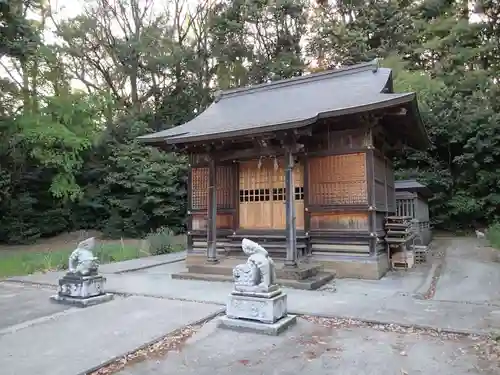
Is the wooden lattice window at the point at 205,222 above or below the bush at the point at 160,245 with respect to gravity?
above

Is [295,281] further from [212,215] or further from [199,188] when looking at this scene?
[199,188]

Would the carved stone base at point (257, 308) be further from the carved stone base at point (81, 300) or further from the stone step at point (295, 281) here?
the carved stone base at point (81, 300)

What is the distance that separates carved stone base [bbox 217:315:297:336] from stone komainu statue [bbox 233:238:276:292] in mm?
361

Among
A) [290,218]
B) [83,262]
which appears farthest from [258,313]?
[290,218]

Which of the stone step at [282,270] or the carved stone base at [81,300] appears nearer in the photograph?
the carved stone base at [81,300]

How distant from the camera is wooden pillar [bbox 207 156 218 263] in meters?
8.30

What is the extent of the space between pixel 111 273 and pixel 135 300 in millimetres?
3019

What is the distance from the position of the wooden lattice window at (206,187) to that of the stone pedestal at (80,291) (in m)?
3.74

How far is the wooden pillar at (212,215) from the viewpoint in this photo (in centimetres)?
830

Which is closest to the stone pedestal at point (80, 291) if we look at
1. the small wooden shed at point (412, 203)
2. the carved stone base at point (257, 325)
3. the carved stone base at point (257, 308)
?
the carved stone base at point (257, 325)

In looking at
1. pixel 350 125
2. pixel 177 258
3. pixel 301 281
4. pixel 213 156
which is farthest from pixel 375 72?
pixel 177 258

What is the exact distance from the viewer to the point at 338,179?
26.0 feet

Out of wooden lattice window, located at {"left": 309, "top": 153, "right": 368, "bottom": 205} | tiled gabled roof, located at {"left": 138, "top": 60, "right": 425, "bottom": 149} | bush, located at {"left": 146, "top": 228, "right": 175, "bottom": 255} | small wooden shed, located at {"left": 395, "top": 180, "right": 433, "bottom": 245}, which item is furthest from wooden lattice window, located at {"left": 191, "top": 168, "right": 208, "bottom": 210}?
small wooden shed, located at {"left": 395, "top": 180, "right": 433, "bottom": 245}

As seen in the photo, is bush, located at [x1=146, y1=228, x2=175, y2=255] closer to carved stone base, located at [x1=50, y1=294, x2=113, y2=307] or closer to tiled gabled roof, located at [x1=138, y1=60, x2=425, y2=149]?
tiled gabled roof, located at [x1=138, y1=60, x2=425, y2=149]
